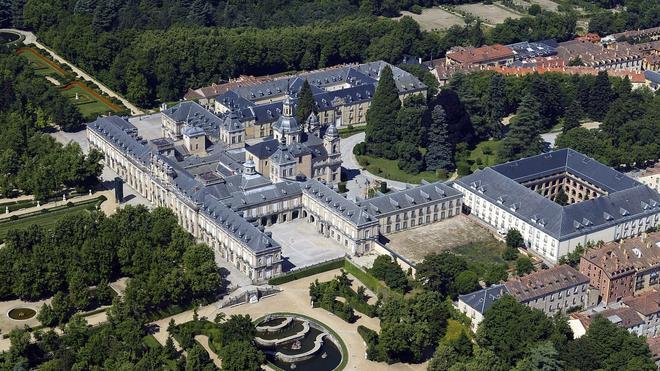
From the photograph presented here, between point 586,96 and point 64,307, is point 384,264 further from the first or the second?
point 586,96

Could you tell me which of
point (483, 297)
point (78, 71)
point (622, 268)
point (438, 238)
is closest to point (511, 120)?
point (438, 238)

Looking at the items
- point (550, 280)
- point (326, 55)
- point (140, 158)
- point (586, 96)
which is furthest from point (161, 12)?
point (550, 280)

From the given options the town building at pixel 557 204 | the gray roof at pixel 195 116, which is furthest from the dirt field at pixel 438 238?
the gray roof at pixel 195 116

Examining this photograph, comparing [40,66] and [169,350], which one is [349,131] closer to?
[40,66]

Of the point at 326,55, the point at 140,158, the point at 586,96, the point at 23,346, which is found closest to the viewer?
the point at 23,346

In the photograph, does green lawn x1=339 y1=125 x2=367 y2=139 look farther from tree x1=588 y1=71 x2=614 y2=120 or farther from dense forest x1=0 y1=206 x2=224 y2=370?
dense forest x1=0 y1=206 x2=224 y2=370

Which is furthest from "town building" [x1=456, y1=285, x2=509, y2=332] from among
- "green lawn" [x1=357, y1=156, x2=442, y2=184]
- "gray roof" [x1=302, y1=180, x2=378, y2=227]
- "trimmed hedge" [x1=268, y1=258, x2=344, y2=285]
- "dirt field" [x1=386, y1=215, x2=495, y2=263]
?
"green lawn" [x1=357, y1=156, x2=442, y2=184]
